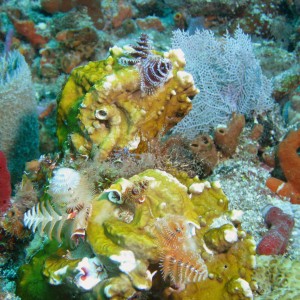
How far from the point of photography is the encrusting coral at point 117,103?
2.25 meters

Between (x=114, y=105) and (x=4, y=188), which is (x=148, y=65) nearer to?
(x=114, y=105)

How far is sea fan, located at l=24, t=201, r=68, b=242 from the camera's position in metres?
1.92

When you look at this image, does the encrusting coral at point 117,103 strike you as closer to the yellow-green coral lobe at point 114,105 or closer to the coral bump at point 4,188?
A: the yellow-green coral lobe at point 114,105

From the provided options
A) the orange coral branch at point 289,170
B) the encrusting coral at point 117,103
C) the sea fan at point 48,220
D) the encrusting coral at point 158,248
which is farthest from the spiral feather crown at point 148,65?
the orange coral branch at point 289,170

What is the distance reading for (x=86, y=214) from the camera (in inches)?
71.4

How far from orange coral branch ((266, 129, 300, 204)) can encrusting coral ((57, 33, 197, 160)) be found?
1.64 meters

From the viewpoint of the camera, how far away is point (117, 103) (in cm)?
234

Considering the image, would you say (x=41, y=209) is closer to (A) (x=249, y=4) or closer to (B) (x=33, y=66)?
(B) (x=33, y=66)

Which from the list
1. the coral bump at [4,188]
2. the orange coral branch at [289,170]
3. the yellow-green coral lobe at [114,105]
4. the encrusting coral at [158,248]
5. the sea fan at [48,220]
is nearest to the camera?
the encrusting coral at [158,248]

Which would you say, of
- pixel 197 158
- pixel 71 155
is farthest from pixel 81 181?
pixel 197 158

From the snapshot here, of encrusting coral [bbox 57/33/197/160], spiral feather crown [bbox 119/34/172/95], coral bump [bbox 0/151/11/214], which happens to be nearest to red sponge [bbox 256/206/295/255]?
encrusting coral [bbox 57/33/197/160]

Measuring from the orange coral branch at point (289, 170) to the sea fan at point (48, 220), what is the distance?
2.53 metres

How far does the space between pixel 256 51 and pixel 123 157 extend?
4432 millimetres

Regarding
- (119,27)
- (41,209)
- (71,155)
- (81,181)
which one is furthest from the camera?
(119,27)
